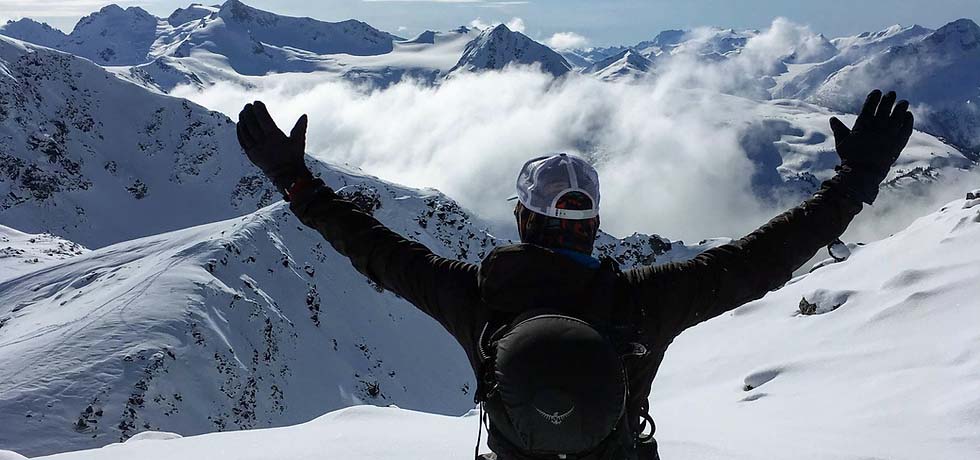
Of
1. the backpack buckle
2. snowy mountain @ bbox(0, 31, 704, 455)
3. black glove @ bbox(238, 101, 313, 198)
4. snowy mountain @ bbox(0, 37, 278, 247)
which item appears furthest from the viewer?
snowy mountain @ bbox(0, 37, 278, 247)

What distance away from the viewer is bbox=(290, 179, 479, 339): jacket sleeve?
3473 mm

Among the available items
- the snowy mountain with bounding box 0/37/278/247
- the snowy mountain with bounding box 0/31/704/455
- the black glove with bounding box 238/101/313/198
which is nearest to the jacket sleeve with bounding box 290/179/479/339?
the black glove with bounding box 238/101/313/198

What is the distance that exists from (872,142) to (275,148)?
388 centimetres

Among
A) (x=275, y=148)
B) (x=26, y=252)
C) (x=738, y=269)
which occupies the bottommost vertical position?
(x=26, y=252)

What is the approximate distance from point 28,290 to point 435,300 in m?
57.2

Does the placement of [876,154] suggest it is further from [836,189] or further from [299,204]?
[299,204]

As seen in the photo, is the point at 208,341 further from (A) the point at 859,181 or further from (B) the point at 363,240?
(A) the point at 859,181

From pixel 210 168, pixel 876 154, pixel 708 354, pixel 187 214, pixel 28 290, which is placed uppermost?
pixel 210 168

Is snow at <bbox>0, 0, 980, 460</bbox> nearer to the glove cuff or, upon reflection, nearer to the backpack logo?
the glove cuff

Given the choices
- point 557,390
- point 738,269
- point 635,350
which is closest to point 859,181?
point 738,269

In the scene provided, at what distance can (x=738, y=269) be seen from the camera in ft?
11.6

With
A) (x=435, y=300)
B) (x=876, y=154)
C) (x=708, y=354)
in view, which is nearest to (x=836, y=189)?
(x=876, y=154)

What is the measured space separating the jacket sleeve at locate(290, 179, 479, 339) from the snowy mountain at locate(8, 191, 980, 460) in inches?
178

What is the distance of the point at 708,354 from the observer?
1762cm
